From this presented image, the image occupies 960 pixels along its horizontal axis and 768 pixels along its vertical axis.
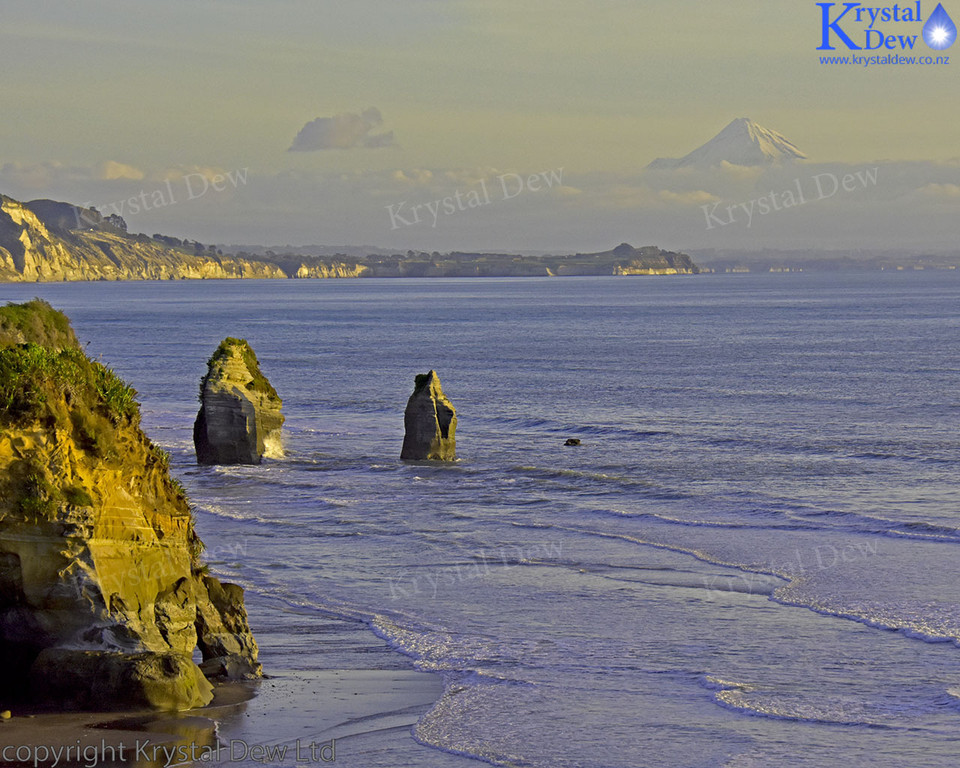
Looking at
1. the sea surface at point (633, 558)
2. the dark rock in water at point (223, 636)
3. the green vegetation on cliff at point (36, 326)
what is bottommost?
the sea surface at point (633, 558)

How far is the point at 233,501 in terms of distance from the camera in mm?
34031

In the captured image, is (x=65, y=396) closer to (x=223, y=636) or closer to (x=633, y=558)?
(x=223, y=636)

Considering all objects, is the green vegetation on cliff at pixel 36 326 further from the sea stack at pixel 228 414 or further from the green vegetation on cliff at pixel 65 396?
the green vegetation on cliff at pixel 65 396

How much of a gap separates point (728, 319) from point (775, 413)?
3796 inches

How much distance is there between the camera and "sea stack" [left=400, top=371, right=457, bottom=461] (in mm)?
40781

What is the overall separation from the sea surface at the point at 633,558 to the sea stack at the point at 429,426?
1.00 metres

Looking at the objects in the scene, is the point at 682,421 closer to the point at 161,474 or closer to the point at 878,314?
the point at 161,474

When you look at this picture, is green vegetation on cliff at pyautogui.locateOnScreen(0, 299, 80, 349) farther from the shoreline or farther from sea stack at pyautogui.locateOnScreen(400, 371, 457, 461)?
the shoreline

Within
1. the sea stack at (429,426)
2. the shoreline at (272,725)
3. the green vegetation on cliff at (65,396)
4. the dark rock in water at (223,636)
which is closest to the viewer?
the shoreline at (272,725)

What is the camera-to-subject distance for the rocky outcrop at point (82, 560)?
50.3ft

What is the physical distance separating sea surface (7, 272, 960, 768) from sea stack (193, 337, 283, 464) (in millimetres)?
1069

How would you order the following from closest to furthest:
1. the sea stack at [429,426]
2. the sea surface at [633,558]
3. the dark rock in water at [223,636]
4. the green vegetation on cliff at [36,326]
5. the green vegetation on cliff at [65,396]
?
the green vegetation on cliff at [65,396] < the sea surface at [633,558] < the dark rock in water at [223,636] < the green vegetation on cliff at [36,326] < the sea stack at [429,426]

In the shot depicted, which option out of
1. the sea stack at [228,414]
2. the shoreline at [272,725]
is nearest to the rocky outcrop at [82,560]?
the shoreline at [272,725]

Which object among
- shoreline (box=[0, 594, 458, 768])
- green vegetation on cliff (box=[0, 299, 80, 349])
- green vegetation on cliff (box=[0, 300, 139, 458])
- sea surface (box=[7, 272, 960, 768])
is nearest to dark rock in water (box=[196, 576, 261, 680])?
shoreline (box=[0, 594, 458, 768])
